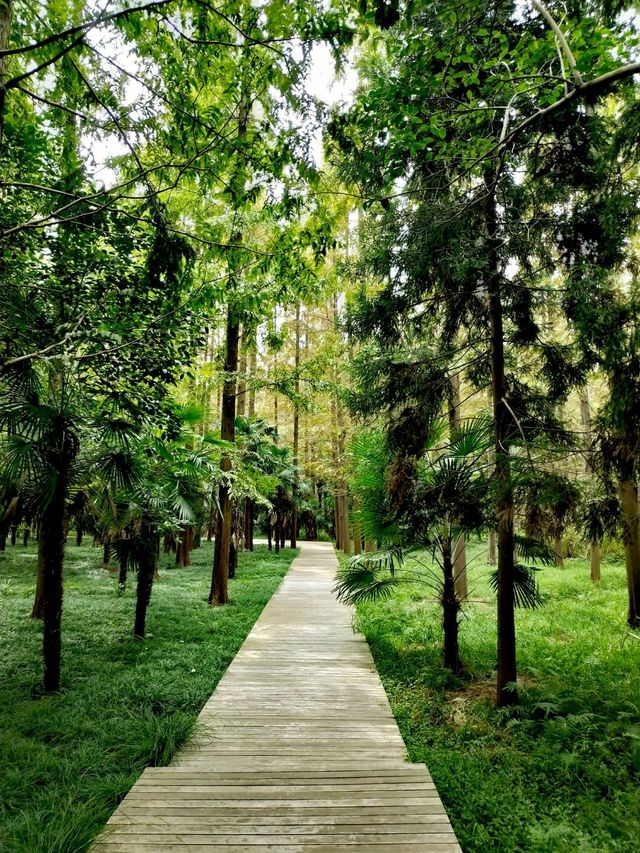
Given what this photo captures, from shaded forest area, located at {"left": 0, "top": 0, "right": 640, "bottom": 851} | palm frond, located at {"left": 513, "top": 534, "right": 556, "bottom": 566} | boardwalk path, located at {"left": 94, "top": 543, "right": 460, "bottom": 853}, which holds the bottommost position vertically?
boardwalk path, located at {"left": 94, "top": 543, "right": 460, "bottom": 853}

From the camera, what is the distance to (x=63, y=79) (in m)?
3.28

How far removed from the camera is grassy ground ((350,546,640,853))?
3.17 meters

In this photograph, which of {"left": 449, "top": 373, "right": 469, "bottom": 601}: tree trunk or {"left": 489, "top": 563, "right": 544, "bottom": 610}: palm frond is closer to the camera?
{"left": 489, "top": 563, "right": 544, "bottom": 610}: palm frond

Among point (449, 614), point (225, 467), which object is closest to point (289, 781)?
point (449, 614)

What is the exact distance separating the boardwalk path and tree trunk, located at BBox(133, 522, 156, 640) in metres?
2.01

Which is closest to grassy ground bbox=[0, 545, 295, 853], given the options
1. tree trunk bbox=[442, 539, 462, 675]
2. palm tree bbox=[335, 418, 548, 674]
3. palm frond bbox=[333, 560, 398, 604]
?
palm frond bbox=[333, 560, 398, 604]

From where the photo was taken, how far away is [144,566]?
6.99 m

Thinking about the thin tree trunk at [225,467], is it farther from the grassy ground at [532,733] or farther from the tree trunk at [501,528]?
the tree trunk at [501,528]

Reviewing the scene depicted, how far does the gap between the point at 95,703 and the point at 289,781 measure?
2.58 meters

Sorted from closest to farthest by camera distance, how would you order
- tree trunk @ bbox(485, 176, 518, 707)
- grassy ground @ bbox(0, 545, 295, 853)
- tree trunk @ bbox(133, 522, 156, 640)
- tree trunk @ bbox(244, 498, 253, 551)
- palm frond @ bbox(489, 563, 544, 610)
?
grassy ground @ bbox(0, 545, 295, 853) < tree trunk @ bbox(485, 176, 518, 707) < palm frond @ bbox(489, 563, 544, 610) < tree trunk @ bbox(133, 522, 156, 640) < tree trunk @ bbox(244, 498, 253, 551)

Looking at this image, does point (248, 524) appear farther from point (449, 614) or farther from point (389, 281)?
point (389, 281)

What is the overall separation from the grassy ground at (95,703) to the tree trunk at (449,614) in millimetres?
2882

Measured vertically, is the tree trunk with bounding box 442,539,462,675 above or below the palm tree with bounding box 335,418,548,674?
below

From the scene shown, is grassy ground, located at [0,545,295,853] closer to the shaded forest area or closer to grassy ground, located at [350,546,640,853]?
the shaded forest area
